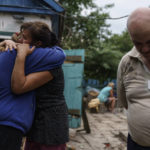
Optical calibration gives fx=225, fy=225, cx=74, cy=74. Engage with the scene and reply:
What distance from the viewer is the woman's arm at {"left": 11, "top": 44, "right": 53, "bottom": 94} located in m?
1.53

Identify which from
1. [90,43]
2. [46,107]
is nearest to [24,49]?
[46,107]

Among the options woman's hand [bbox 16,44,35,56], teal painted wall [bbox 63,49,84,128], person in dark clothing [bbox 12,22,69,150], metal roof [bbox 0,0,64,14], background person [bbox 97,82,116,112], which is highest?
metal roof [bbox 0,0,64,14]

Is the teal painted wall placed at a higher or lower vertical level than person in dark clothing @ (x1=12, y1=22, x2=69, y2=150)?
lower

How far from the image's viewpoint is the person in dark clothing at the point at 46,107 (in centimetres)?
165

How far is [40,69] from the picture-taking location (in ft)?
5.29

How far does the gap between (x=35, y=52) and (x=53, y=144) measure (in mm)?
687

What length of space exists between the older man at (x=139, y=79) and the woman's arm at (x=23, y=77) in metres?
0.62

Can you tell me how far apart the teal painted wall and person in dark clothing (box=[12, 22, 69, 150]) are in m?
5.10

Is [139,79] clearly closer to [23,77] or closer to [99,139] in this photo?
[23,77]

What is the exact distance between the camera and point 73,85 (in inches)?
278

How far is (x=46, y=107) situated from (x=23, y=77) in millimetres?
297

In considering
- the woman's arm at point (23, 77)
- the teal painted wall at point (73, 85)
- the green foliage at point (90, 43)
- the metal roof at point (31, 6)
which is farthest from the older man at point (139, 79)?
the green foliage at point (90, 43)

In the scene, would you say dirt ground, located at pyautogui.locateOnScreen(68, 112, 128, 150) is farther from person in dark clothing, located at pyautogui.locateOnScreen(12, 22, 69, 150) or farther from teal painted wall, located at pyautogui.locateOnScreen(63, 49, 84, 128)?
person in dark clothing, located at pyautogui.locateOnScreen(12, 22, 69, 150)

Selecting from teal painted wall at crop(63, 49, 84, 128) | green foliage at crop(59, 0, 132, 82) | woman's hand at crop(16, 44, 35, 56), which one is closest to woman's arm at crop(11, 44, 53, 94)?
woman's hand at crop(16, 44, 35, 56)
